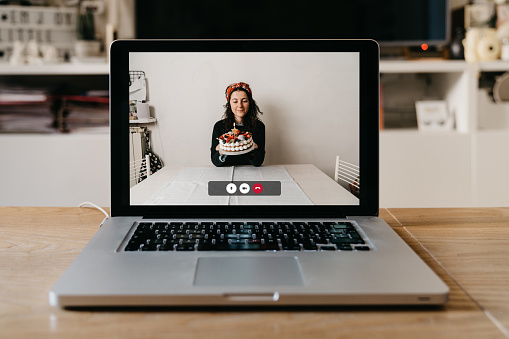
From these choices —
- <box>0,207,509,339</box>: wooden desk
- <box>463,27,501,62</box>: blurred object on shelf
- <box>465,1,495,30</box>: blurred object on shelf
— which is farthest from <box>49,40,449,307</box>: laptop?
<box>465,1,495,30</box>: blurred object on shelf

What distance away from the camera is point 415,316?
17.3 inches

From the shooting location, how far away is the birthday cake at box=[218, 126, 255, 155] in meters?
0.75

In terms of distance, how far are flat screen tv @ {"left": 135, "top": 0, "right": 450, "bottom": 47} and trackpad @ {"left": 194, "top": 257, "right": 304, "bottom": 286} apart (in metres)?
1.80

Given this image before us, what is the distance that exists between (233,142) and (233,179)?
0.05 meters

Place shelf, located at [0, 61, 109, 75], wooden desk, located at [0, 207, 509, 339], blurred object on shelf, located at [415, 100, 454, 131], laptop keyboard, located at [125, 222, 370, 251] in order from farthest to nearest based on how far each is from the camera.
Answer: blurred object on shelf, located at [415, 100, 454, 131] < shelf, located at [0, 61, 109, 75] < laptop keyboard, located at [125, 222, 370, 251] < wooden desk, located at [0, 207, 509, 339]

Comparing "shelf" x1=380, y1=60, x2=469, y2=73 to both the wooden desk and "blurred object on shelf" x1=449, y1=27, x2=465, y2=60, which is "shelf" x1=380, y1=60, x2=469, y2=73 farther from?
Answer: the wooden desk

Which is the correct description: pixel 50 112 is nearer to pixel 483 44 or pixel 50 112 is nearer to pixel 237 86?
pixel 237 86

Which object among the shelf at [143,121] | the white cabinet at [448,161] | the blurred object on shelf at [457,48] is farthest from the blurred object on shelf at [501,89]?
the shelf at [143,121]

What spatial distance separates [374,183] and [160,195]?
31 centimetres

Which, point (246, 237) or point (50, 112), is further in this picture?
point (50, 112)

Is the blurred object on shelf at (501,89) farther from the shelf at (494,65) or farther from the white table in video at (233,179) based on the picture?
the white table in video at (233,179)

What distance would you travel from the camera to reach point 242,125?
A: 2.50 feet

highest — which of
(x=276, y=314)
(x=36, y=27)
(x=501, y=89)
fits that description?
(x=36, y=27)

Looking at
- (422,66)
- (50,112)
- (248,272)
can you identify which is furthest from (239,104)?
(50,112)
